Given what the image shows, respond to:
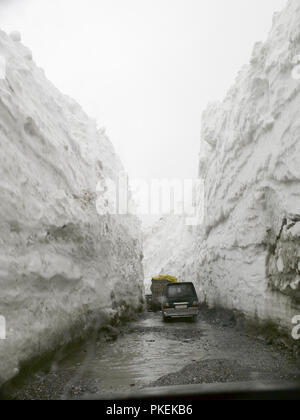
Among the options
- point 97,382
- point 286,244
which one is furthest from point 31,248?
point 286,244

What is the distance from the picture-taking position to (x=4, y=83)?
800 cm

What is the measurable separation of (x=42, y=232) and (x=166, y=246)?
150 ft

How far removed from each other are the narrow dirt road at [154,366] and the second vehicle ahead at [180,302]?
373 centimetres

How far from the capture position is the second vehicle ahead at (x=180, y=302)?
597 inches

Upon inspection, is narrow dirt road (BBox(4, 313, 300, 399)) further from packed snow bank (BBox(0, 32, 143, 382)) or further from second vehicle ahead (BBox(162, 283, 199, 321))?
second vehicle ahead (BBox(162, 283, 199, 321))

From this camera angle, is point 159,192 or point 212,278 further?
point 159,192

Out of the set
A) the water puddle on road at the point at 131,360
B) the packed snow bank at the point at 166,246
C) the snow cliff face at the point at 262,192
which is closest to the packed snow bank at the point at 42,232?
the water puddle on road at the point at 131,360

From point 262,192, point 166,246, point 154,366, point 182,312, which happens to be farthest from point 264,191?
point 166,246

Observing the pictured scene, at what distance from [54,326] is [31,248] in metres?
1.95

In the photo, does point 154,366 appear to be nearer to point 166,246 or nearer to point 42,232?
point 42,232

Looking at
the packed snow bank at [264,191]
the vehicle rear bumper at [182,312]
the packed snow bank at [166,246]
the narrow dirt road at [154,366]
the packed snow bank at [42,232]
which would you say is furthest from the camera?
the packed snow bank at [166,246]

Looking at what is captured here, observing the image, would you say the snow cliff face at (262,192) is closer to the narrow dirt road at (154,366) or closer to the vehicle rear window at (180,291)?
the narrow dirt road at (154,366)

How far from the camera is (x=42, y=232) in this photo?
306 inches

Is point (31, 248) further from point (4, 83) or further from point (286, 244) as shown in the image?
A: point (286, 244)
